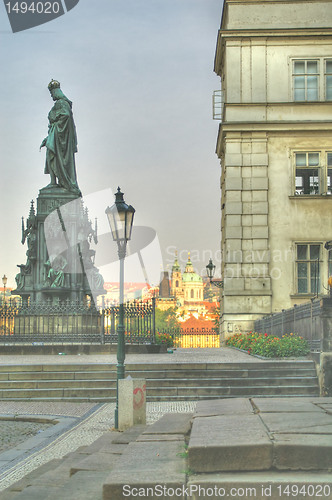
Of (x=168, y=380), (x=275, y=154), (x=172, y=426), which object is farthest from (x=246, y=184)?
(x=172, y=426)

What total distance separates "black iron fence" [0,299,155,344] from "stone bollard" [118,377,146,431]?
15033 millimetres

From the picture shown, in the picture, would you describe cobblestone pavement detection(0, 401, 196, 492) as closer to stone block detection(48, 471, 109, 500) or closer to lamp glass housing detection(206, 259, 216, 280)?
stone block detection(48, 471, 109, 500)

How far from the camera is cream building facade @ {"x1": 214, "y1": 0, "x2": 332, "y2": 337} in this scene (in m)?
31.1

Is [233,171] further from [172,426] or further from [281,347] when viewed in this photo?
[172,426]

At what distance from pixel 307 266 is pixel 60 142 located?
12337 millimetres

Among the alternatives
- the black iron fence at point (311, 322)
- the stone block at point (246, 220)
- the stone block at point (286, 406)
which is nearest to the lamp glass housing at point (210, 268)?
the stone block at point (246, 220)

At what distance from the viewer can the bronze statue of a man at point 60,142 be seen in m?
31.2

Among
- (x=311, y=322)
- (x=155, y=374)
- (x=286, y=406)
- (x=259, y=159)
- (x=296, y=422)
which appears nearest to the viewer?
(x=296, y=422)

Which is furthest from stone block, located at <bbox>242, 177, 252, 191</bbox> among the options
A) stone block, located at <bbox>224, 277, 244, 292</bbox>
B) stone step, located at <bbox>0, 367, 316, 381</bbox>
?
stone step, located at <bbox>0, 367, 316, 381</bbox>

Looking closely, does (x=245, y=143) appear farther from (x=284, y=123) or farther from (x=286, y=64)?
(x=286, y=64)

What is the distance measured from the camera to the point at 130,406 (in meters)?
11.2

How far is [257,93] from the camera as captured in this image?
105ft

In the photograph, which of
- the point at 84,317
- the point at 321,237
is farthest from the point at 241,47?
the point at 84,317

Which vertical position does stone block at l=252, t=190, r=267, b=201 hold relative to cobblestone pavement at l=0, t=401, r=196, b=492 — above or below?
above
